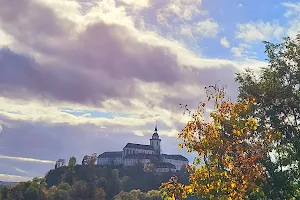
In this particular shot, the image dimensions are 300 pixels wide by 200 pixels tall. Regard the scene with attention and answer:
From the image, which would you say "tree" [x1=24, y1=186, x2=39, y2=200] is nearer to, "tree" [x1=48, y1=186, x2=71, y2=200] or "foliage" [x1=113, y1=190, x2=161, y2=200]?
"tree" [x1=48, y1=186, x2=71, y2=200]

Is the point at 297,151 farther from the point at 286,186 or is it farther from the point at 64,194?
the point at 64,194

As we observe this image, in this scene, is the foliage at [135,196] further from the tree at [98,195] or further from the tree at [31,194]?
the tree at [31,194]

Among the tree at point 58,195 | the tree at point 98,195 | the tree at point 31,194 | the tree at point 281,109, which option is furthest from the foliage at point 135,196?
the tree at point 281,109

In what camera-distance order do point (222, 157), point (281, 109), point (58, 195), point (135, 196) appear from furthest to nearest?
point (135, 196), point (58, 195), point (281, 109), point (222, 157)

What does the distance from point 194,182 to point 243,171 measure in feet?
7.34

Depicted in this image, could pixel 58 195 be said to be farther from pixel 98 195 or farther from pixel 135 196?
pixel 135 196

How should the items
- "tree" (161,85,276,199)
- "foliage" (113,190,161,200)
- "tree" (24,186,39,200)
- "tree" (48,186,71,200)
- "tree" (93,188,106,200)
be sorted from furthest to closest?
"tree" (93,188,106,200) < "foliage" (113,190,161,200) < "tree" (24,186,39,200) < "tree" (48,186,71,200) < "tree" (161,85,276,199)

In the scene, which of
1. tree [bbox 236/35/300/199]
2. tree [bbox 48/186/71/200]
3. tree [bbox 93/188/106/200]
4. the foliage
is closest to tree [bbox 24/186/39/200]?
tree [bbox 48/186/71/200]

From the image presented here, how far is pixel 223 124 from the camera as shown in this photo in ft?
64.2

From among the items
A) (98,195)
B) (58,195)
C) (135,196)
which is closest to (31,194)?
(58,195)

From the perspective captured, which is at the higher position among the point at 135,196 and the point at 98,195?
the point at 98,195

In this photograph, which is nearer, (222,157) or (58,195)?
(222,157)

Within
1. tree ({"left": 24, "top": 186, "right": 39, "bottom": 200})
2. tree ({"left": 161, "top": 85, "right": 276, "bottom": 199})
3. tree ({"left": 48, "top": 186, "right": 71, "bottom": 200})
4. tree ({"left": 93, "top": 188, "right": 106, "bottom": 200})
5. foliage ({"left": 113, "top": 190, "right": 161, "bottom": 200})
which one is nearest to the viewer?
tree ({"left": 161, "top": 85, "right": 276, "bottom": 199})

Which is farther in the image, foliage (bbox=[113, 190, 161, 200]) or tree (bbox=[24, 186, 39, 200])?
foliage (bbox=[113, 190, 161, 200])
